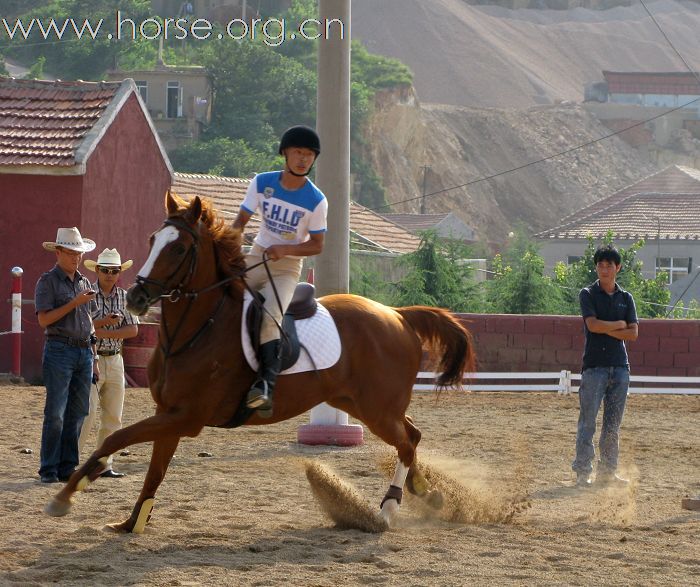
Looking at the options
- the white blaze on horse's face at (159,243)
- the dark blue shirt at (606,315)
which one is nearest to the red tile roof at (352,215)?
the dark blue shirt at (606,315)

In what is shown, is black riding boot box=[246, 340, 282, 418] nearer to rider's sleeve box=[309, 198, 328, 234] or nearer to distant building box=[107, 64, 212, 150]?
rider's sleeve box=[309, 198, 328, 234]

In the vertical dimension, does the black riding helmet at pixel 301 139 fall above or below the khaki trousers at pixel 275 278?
above

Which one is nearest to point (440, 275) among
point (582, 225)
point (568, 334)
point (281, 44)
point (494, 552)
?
point (568, 334)

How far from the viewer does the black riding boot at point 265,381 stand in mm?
7957

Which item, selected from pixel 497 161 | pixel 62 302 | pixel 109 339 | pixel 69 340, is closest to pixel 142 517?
pixel 69 340

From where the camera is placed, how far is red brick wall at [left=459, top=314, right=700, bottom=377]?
21297mm

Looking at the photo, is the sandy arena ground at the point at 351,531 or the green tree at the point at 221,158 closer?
the sandy arena ground at the point at 351,531

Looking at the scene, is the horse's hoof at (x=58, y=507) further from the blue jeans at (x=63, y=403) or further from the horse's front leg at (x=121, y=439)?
the blue jeans at (x=63, y=403)

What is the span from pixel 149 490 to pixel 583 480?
4.32 m

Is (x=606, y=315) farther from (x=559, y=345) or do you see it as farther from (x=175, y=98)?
(x=175, y=98)

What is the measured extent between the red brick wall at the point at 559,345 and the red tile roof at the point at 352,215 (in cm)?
1266

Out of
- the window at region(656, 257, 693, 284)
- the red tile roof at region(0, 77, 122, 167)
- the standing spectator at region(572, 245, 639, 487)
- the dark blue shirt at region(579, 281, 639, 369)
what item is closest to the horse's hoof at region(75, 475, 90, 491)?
the standing spectator at region(572, 245, 639, 487)

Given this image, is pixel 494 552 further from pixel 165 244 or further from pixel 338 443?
pixel 338 443

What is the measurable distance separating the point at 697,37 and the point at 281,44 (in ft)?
230
